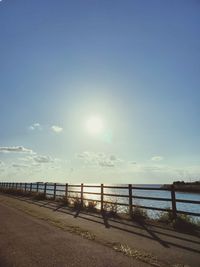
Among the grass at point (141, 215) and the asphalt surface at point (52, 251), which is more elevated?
the grass at point (141, 215)

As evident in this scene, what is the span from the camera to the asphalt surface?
17.6ft

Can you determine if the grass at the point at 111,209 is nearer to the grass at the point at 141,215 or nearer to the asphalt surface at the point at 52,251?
the grass at the point at 141,215

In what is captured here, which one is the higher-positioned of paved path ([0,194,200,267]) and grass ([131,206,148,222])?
grass ([131,206,148,222])

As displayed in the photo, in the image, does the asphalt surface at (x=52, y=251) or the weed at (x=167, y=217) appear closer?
the asphalt surface at (x=52, y=251)

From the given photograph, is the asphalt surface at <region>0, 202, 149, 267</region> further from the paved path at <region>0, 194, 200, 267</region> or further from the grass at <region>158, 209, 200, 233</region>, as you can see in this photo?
the grass at <region>158, 209, 200, 233</region>

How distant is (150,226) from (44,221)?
4156 mm

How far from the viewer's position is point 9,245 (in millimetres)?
6711

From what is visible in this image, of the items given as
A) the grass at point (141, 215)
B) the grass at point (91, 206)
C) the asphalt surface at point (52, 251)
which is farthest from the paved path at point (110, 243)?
the grass at point (91, 206)

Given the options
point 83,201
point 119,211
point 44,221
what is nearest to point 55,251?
point 44,221

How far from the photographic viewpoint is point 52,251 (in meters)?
6.19

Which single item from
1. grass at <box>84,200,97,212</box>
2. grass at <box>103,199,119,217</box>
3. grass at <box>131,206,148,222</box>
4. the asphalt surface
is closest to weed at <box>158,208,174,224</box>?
grass at <box>131,206,148,222</box>

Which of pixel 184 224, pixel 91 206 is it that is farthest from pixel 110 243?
pixel 91 206

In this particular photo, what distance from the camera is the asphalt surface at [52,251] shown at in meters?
5.37

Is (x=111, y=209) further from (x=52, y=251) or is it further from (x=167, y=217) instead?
(x=52, y=251)
